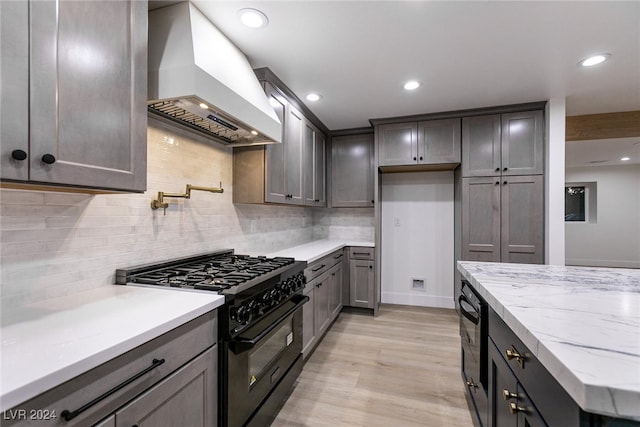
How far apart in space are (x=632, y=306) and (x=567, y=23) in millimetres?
1721

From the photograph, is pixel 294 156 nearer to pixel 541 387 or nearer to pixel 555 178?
pixel 541 387

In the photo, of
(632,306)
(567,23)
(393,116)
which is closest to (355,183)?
(393,116)

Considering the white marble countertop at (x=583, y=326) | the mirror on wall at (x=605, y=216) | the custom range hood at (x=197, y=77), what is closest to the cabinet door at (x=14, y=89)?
the custom range hood at (x=197, y=77)

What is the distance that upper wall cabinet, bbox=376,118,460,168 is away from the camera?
10.9ft

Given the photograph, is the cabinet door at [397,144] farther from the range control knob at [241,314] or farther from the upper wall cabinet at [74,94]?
the upper wall cabinet at [74,94]

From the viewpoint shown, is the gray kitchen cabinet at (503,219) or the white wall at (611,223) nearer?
the gray kitchen cabinet at (503,219)

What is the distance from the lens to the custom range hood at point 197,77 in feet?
4.64

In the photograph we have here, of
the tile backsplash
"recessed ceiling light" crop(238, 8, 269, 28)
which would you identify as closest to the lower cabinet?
the tile backsplash

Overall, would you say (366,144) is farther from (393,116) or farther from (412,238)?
(412,238)

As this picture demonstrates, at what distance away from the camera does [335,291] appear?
331 cm

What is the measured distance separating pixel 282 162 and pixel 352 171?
1538 mm

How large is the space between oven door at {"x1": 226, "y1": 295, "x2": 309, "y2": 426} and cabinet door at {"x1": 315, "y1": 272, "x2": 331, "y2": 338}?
0.57 meters

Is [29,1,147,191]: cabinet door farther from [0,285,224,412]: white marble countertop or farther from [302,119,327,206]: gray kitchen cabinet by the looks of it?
[302,119,327,206]: gray kitchen cabinet

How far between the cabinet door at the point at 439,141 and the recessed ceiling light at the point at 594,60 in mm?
1165
